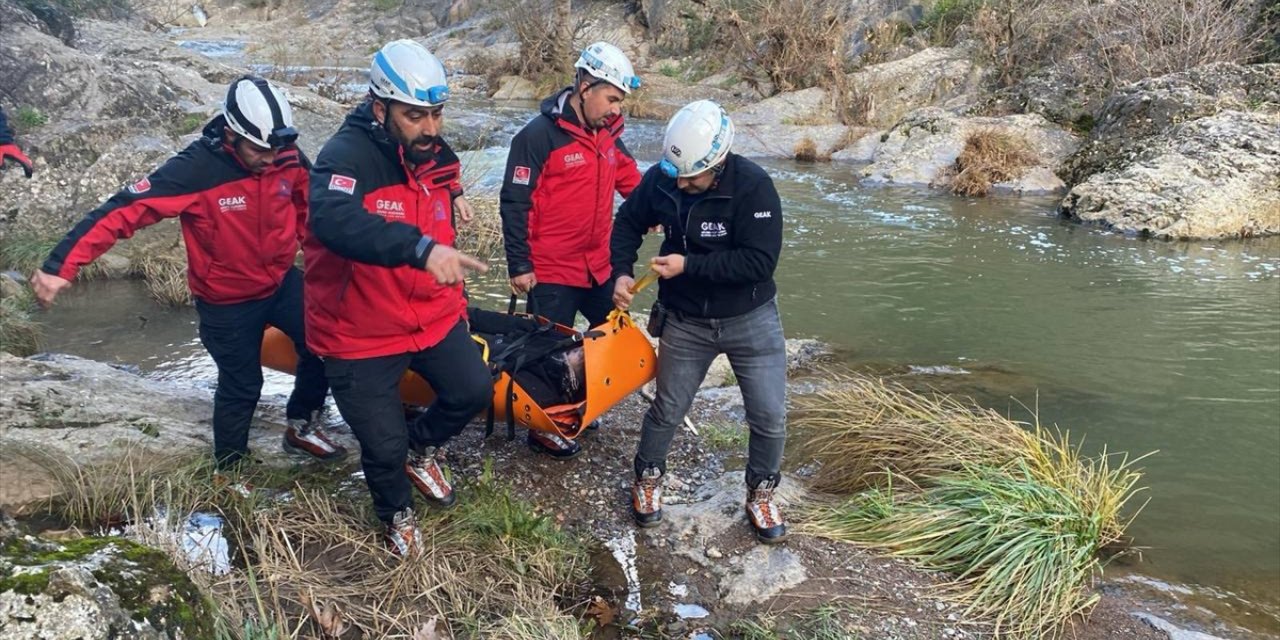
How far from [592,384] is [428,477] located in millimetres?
805

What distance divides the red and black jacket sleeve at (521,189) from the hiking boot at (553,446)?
0.82 meters

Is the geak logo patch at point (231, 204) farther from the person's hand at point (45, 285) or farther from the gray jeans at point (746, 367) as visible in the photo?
the gray jeans at point (746, 367)

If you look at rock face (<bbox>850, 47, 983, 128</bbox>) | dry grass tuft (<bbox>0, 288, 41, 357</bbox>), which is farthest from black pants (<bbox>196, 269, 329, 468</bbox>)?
rock face (<bbox>850, 47, 983, 128</bbox>)

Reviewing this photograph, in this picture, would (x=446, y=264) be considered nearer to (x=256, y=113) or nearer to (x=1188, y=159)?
(x=256, y=113)

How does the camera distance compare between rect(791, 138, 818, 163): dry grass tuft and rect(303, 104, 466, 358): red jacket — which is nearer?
rect(303, 104, 466, 358): red jacket

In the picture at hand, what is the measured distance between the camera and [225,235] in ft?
13.2

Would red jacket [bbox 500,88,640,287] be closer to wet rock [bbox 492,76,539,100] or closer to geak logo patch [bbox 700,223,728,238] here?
geak logo patch [bbox 700,223,728,238]

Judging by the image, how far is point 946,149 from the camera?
14.2m

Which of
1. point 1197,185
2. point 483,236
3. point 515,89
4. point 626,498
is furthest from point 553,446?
point 515,89

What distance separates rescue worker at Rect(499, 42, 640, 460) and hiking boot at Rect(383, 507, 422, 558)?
1.05 metres

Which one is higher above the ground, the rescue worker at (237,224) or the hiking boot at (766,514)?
the rescue worker at (237,224)

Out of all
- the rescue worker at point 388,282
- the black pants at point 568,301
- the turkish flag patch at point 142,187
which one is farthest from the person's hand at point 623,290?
the turkish flag patch at point 142,187

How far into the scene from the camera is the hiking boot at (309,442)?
4434 mm

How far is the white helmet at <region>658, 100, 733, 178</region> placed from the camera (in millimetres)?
3441
